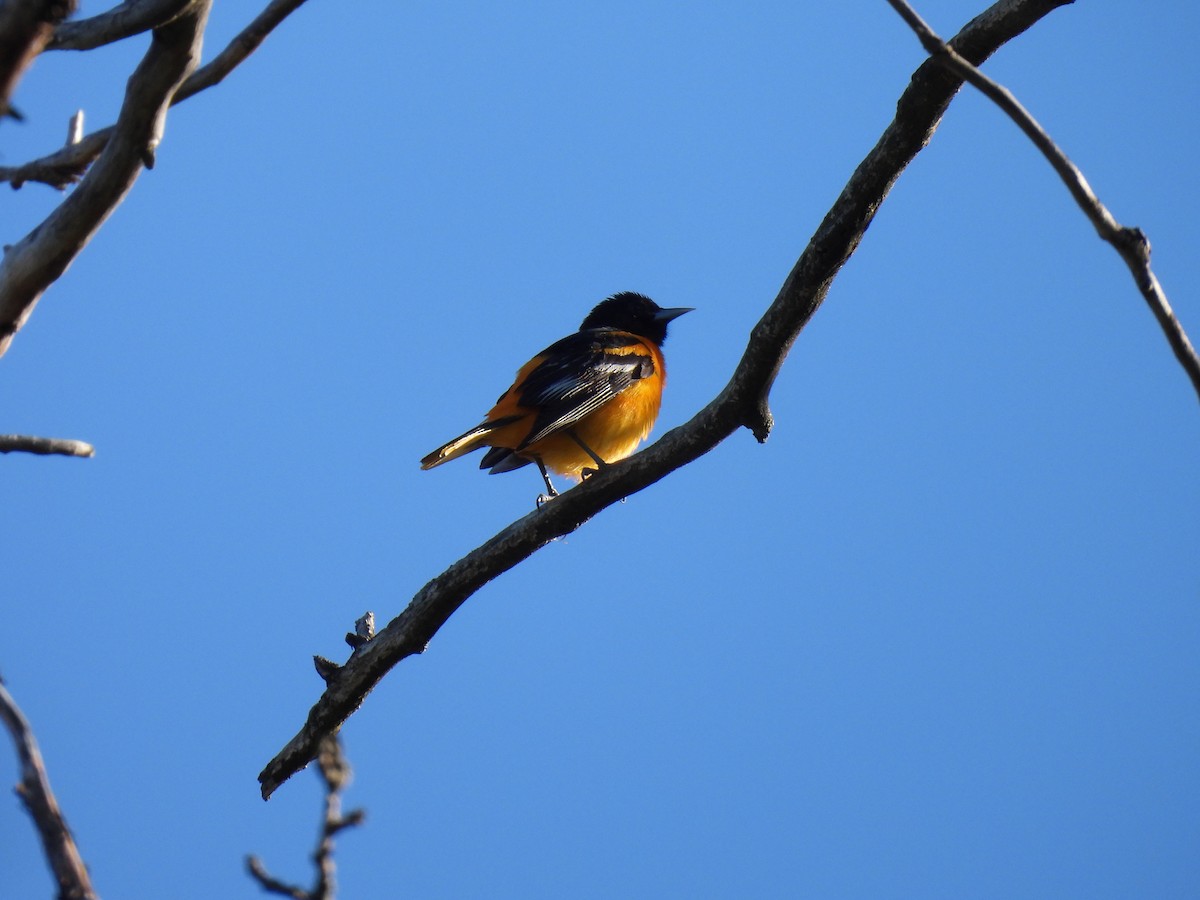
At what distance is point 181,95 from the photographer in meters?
3.80

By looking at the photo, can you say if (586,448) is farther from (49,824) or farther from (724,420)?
(49,824)

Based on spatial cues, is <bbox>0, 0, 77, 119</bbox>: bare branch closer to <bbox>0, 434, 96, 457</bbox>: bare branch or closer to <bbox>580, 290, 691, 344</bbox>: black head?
<bbox>0, 434, 96, 457</bbox>: bare branch

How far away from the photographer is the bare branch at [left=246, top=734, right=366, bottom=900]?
1604 mm

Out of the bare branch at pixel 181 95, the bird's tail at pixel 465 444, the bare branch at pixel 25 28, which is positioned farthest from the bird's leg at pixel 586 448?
the bare branch at pixel 25 28

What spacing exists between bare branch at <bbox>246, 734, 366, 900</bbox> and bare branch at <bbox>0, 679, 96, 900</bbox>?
23 cm

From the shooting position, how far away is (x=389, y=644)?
4664 mm

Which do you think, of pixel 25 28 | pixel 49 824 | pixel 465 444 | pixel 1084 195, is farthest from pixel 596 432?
pixel 49 824

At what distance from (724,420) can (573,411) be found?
8.29 feet

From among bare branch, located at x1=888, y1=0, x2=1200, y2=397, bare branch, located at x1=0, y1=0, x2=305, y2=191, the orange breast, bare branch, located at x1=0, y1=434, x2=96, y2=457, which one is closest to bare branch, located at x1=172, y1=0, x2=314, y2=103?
bare branch, located at x1=0, y1=0, x2=305, y2=191

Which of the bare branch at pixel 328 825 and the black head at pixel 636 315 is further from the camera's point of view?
the black head at pixel 636 315

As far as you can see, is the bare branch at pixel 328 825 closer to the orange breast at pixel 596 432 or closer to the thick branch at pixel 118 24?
the thick branch at pixel 118 24

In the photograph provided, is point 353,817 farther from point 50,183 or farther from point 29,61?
point 50,183

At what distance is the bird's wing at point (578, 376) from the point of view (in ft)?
22.6

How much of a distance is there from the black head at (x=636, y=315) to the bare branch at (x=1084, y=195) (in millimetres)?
6150
